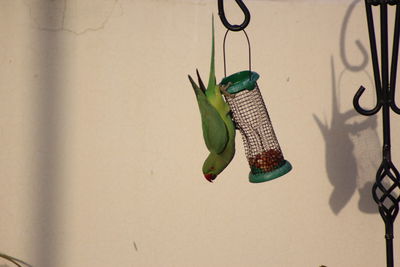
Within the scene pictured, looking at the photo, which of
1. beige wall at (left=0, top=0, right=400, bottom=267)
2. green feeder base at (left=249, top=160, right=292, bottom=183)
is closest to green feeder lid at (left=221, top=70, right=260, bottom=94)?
green feeder base at (left=249, top=160, right=292, bottom=183)

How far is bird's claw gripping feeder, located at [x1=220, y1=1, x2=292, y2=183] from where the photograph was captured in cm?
171

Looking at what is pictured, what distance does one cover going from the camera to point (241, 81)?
170 cm

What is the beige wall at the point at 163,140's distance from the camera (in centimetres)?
234

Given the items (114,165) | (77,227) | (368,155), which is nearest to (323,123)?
(368,155)

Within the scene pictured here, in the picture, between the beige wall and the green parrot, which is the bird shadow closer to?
the beige wall

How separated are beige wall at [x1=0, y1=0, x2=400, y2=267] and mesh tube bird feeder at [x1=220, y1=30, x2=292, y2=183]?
0.56 m

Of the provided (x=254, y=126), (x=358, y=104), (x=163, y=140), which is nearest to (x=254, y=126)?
(x=254, y=126)

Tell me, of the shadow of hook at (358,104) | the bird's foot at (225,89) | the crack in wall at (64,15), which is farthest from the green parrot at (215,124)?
the crack in wall at (64,15)

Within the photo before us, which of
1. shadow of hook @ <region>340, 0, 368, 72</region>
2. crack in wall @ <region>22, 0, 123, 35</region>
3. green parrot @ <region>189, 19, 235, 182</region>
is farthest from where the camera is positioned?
shadow of hook @ <region>340, 0, 368, 72</region>

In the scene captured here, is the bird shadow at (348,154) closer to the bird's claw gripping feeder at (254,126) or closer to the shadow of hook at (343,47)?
the shadow of hook at (343,47)

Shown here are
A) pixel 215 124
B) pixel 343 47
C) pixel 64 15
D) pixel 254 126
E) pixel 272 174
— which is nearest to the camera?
pixel 215 124

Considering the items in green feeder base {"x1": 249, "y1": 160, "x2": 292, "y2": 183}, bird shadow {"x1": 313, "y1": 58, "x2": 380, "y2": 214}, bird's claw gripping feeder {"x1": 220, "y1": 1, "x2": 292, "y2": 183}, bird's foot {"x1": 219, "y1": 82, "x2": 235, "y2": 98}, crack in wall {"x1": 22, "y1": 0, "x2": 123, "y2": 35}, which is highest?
crack in wall {"x1": 22, "y1": 0, "x2": 123, "y2": 35}

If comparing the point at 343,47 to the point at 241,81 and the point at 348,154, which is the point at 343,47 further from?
the point at 241,81

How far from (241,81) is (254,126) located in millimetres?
196
